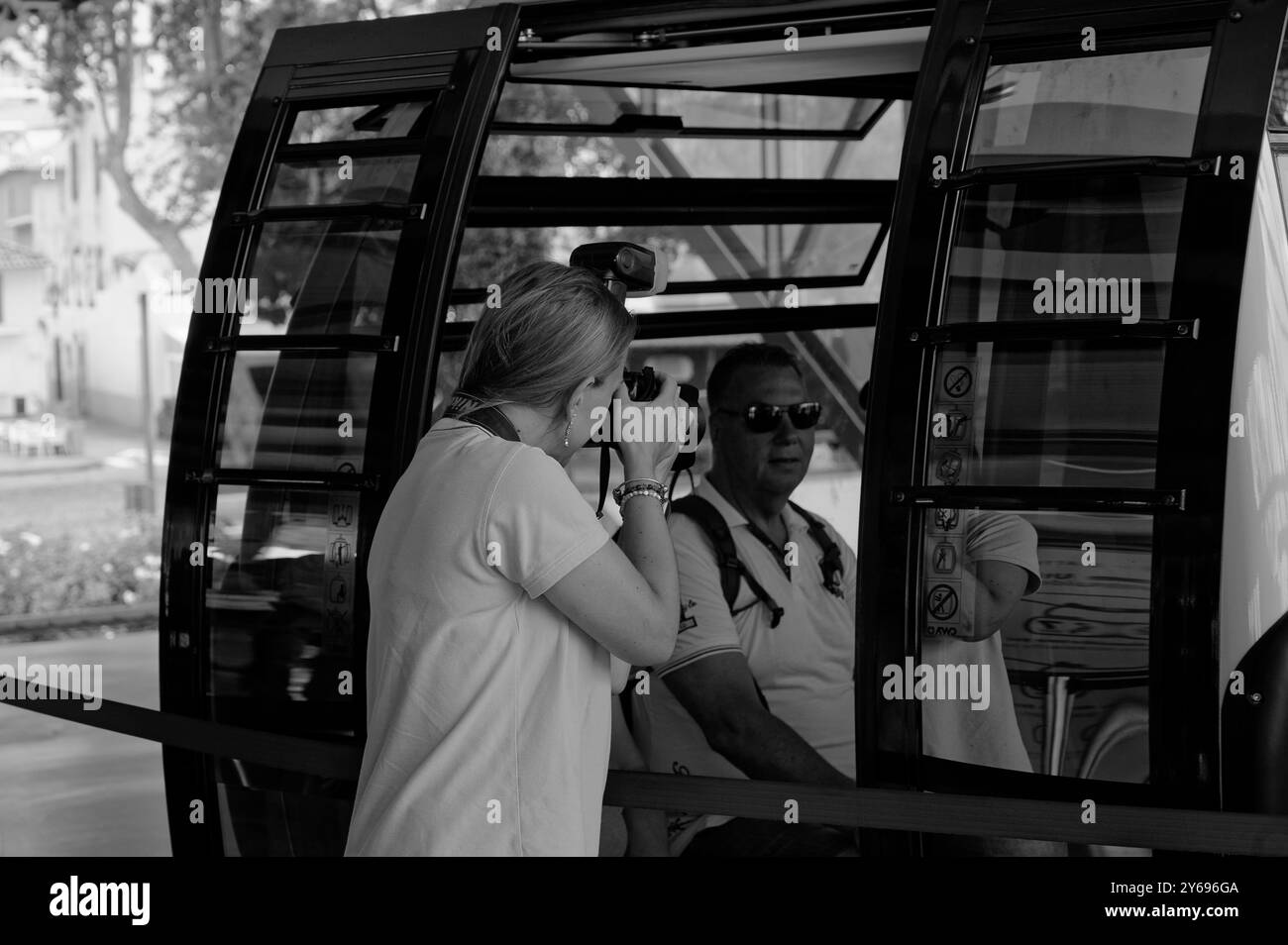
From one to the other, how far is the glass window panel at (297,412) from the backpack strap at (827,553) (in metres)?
1.32

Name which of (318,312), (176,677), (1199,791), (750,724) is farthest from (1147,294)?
(176,677)

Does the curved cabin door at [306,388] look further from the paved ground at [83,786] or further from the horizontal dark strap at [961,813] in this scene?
the paved ground at [83,786]

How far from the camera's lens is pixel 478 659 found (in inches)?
84.3

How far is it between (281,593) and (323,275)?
0.76 m

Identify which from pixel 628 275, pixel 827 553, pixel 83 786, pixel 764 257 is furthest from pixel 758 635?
pixel 83 786

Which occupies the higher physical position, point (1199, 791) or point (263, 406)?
point (263, 406)

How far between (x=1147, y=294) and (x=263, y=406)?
2100mm

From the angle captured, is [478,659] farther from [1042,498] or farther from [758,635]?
[758,635]

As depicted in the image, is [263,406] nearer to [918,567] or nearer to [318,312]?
[318,312]

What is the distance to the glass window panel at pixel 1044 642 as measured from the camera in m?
2.54

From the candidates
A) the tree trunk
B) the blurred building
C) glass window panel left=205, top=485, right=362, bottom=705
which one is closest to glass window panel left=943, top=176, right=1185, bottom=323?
glass window panel left=205, top=485, right=362, bottom=705

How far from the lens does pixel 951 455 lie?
2.71 m

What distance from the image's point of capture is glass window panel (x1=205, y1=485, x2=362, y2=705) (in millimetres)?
3365

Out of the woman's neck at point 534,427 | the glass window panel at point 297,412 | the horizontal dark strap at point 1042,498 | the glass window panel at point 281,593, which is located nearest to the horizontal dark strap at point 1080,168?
the horizontal dark strap at point 1042,498
